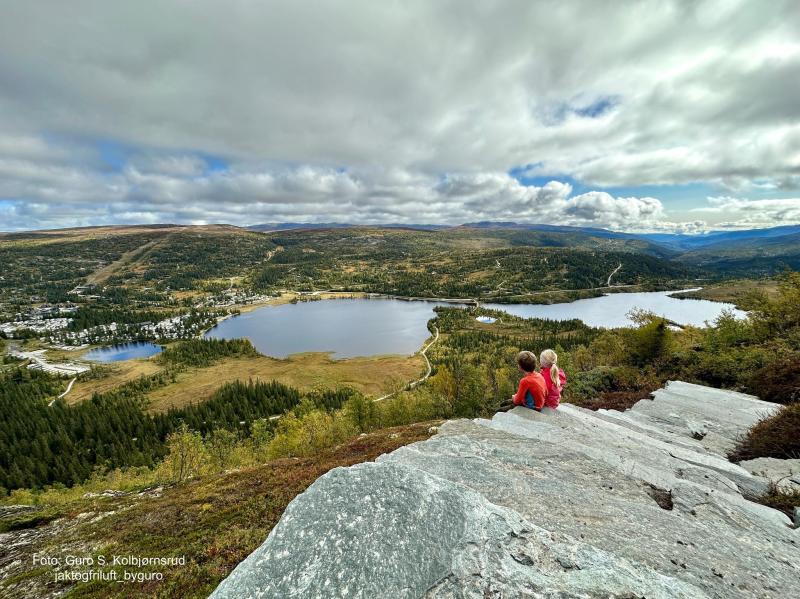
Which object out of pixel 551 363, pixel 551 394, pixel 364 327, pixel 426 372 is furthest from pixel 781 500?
pixel 364 327

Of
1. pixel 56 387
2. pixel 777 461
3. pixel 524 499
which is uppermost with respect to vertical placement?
pixel 524 499

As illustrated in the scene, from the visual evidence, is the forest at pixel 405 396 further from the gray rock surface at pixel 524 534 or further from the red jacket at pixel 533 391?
the gray rock surface at pixel 524 534

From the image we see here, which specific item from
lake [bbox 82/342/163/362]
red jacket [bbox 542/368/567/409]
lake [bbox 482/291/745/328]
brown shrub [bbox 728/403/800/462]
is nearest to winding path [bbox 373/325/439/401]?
red jacket [bbox 542/368/567/409]

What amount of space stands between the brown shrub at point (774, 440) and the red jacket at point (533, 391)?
626 centimetres

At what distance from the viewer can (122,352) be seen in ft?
495

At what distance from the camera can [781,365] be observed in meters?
17.1

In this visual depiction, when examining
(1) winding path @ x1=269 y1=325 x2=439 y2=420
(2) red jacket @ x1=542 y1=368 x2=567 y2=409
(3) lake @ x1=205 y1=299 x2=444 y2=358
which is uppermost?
(2) red jacket @ x1=542 y1=368 x2=567 y2=409

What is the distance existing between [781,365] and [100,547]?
2838cm

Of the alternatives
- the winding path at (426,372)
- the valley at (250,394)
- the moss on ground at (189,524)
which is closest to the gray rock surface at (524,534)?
the valley at (250,394)

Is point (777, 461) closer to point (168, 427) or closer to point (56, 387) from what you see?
point (168, 427)

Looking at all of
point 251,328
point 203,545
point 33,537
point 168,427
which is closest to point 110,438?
point 168,427

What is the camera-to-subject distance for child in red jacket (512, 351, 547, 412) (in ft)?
38.1

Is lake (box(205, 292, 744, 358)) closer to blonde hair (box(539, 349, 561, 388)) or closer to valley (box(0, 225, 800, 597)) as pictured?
valley (box(0, 225, 800, 597))

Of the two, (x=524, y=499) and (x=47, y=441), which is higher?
(x=524, y=499)
